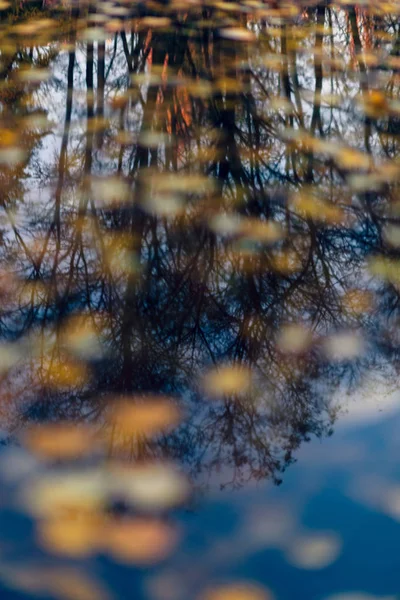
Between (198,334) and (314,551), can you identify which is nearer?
(314,551)

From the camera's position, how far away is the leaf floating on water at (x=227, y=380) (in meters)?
1.25

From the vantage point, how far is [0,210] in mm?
1884

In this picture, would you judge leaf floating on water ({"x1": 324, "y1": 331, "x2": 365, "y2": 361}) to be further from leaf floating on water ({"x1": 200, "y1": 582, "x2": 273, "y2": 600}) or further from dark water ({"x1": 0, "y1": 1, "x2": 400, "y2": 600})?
leaf floating on water ({"x1": 200, "y1": 582, "x2": 273, "y2": 600})

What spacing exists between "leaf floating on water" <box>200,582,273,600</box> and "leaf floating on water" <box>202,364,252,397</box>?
1.29 feet

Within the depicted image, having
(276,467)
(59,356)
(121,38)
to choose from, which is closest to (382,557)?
(276,467)

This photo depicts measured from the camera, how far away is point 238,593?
0.90 meters

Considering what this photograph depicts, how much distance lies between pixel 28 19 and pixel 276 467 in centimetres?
314

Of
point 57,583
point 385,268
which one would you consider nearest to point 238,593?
point 57,583

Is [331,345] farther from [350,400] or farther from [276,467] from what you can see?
[276,467]

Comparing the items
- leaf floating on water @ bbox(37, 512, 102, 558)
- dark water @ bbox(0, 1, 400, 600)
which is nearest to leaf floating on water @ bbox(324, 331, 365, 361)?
dark water @ bbox(0, 1, 400, 600)

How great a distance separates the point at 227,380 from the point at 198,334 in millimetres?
162

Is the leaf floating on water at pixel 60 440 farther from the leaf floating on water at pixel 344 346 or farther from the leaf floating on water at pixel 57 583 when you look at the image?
the leaf floating on water at pixel 344 346

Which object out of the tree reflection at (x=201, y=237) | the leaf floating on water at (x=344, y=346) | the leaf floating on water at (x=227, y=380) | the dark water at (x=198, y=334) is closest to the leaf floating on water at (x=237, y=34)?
the tree reflection at (x=201, y=237)

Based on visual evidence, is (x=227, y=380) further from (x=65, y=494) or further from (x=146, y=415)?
(x=65, y=494)
